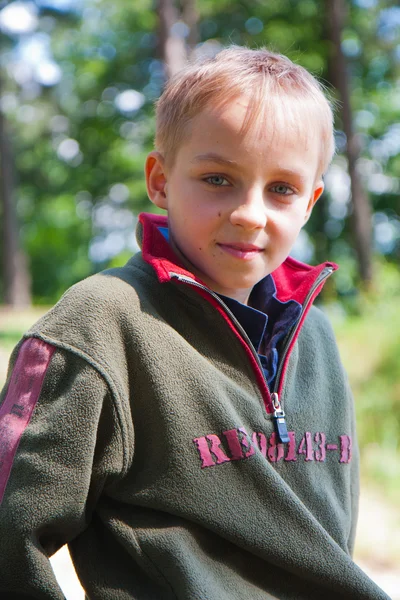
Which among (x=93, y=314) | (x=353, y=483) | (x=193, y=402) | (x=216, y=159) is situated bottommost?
(x=353, y=483)

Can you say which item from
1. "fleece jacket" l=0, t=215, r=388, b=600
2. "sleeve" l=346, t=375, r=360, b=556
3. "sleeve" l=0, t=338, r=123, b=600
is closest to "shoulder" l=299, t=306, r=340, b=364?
"sleeve" l=346, t=375, r=360, b=556

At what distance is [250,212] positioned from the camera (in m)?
1.53

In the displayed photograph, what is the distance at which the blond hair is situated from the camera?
1.55 meters

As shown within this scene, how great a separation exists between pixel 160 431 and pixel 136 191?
1857 cm

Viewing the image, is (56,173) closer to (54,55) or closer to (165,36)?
(54,55)

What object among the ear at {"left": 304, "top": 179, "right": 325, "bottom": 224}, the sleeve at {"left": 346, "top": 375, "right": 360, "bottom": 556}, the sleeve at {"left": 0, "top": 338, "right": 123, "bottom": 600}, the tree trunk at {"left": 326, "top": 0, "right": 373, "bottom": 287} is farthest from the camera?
the tree trunk at {"left": 326, "top": 0, "right": 373, "bottom": 287}

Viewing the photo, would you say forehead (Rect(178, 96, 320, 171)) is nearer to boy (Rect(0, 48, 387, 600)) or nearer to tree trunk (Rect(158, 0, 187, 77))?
boy (Rect(0, 48, 387, 600))


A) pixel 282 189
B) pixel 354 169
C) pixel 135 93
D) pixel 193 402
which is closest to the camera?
pixel 193 402

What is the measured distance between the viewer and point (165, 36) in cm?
940

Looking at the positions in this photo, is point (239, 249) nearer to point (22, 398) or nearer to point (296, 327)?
point (296, 327)

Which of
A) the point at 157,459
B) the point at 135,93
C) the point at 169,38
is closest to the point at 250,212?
the point at 157,459

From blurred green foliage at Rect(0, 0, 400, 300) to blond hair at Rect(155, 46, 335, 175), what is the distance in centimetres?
1396

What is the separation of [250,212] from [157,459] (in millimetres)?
538

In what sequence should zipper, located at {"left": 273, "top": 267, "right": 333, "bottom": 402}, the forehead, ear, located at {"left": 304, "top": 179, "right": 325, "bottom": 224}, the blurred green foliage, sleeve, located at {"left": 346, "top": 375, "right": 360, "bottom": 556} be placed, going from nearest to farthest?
the forehead, zipper, located at {"left": 273, "top": 267, "right": 333, "bottom": 402}, ear, located at {"left": 304, "top": 179, "right": 325, "bottom": 224}, sleeve, located at {"left": 346, "top": 375, "right": 360, "bottom": 556}, the blurred green foliage
